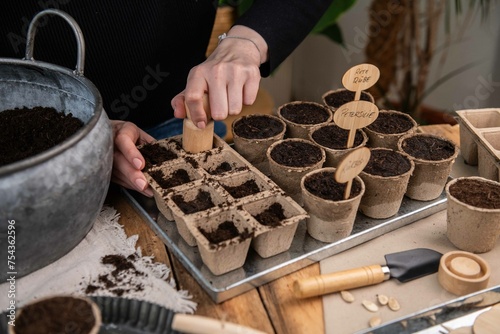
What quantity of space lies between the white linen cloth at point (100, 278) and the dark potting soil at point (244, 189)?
247 mm

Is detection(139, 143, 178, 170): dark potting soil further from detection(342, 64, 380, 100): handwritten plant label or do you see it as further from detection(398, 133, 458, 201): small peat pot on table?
detection(398, 133, 458, 201): small peat pot on table

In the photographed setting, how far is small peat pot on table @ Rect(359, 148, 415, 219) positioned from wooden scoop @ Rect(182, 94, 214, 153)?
0.40 meters

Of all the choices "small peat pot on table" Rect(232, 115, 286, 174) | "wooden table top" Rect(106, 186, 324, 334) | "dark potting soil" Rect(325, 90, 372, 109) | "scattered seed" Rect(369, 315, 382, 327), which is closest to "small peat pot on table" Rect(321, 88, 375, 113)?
"dark potting soil" Rect(325, 90, 372, 109)

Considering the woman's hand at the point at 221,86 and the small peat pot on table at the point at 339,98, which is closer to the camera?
the woman's hand at the point at 221,86

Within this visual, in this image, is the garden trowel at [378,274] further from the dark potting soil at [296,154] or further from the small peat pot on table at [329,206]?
the dark potting soil at [296,154]

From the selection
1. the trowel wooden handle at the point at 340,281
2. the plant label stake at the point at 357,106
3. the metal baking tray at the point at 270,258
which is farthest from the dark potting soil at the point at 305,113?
the trowel wooden handle at the point at 340,281

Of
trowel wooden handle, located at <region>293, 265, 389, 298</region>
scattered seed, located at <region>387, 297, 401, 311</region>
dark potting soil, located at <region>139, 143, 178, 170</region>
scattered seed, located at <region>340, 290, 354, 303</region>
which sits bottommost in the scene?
scattered seed, located at <region>387, 297, 401, 311</region>

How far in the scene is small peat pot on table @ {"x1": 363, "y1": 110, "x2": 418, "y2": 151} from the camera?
1479 mm

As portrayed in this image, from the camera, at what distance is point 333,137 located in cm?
148

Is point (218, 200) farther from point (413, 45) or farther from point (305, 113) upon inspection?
point (413, 45)

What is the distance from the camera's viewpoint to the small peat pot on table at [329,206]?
1176mm

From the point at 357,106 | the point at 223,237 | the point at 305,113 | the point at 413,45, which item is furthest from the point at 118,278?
the point at 413,45

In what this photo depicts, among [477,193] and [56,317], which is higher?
[56,317]

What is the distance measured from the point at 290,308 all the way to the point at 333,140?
1.81 feet
